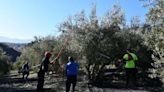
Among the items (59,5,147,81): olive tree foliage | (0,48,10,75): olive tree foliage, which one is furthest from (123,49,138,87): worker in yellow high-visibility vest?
(0,48,10,75): olive tree foliage

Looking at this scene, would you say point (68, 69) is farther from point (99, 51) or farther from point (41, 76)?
point (99, 51)

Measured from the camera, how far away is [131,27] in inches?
1344

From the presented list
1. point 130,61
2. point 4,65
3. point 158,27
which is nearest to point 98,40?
point 130,61

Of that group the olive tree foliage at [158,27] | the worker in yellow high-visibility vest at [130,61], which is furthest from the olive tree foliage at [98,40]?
the olive tree foliage at [158,27]

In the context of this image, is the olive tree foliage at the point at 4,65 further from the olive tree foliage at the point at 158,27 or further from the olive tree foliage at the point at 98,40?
the olive tree foliage at the point at 158,27

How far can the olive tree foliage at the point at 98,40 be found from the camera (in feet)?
91.4

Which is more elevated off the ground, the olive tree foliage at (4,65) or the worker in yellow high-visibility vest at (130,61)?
the olive tree foliage at (4,65)

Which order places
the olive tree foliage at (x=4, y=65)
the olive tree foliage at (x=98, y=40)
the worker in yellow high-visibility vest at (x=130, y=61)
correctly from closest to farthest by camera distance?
the worker in yellow high-visibility vest at (x=130, y=61)
the olive tree foliage at (x=98, y=40)
the olive tree foliage at (x=4, y=65)

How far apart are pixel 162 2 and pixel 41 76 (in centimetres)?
934

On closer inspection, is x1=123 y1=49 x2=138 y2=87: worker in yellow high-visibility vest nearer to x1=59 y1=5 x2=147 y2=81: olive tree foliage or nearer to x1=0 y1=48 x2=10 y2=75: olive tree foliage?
x1=59 y1=5 x2=147 y2=81: olive tree foliage

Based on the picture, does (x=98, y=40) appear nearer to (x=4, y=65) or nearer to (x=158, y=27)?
(x=158, y=27)

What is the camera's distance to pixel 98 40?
27.9 meters

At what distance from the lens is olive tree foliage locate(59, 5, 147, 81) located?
27.8 m

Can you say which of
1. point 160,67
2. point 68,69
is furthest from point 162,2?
point 68,69
